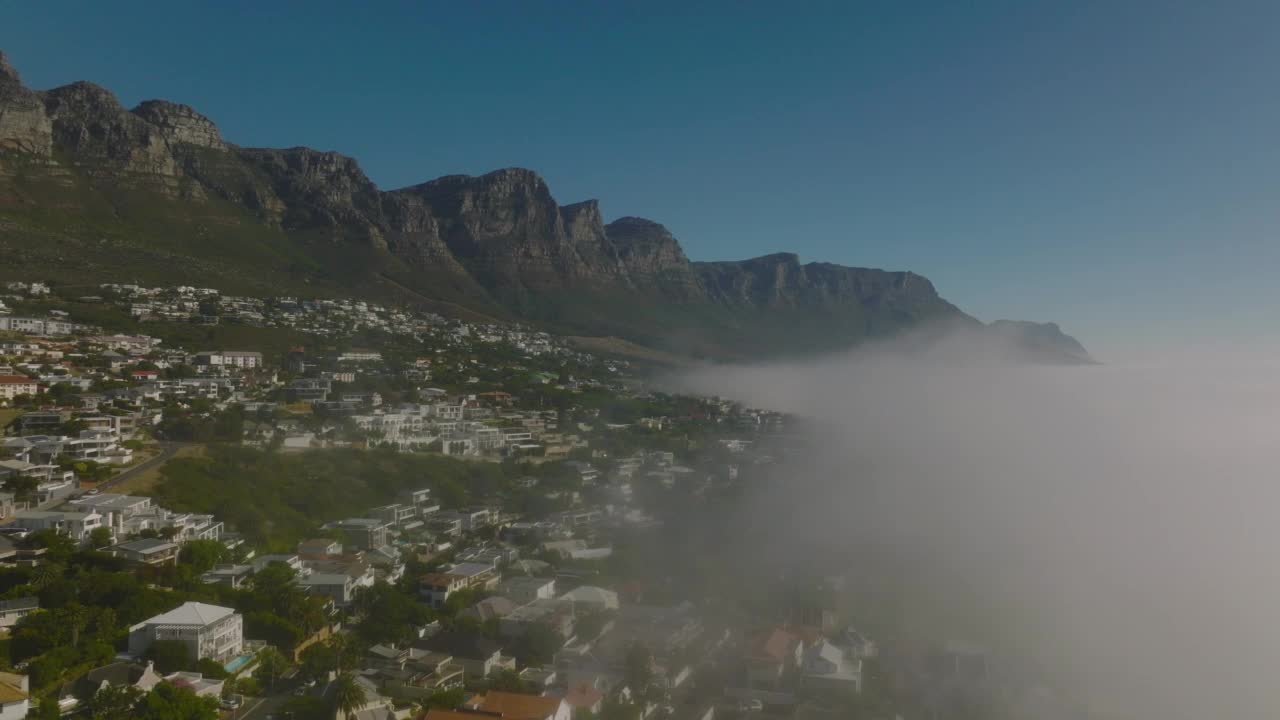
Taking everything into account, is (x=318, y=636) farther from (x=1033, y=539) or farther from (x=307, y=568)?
(x=1033, y=539)

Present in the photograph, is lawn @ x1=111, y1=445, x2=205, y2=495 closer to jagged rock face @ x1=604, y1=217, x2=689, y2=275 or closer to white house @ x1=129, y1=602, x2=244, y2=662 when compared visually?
white house @ x1=129, y1=602, x2=244, y2=662

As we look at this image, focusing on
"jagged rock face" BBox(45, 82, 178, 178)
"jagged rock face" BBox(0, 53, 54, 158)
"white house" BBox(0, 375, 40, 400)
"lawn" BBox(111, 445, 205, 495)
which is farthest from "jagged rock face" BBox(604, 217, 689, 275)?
"lawn" BBox(111, 445, 205, 495)

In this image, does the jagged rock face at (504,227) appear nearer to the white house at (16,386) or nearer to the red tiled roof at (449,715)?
the white house at (16,386)

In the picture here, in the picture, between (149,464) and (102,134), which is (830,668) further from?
(102,134)

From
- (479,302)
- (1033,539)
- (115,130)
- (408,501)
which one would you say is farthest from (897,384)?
(115,130)

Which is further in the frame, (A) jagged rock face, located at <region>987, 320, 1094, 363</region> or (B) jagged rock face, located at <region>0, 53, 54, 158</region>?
(A) jagged rock face, located at <region>987, 320, 1094, 363</region>

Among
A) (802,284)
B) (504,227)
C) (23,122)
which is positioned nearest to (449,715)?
(23,122)

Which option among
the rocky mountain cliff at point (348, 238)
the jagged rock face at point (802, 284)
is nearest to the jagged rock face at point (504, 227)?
the rocky mountain cliff at point (348, 238)
